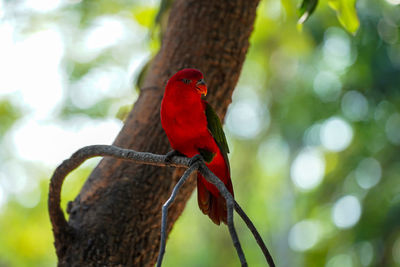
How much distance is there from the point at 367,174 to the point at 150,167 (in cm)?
1090

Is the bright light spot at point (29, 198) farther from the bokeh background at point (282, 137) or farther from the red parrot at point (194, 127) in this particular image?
the red parrot at point (194, 127)

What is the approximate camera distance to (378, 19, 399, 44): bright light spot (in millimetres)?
12766

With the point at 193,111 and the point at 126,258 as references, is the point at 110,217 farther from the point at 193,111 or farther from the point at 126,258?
the point at 193,111

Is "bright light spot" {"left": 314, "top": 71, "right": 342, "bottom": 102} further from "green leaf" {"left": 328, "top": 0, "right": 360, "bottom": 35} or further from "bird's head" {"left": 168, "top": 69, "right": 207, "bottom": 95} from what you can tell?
"bird's head" {"left": 168, "top": 69, "right": 207, "bottom": 95}

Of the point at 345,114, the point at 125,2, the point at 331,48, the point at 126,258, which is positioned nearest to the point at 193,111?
the point at 126,258

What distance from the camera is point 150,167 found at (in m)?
3.09

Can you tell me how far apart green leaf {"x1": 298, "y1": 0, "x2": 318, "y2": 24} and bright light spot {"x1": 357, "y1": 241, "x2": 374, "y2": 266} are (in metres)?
9.76

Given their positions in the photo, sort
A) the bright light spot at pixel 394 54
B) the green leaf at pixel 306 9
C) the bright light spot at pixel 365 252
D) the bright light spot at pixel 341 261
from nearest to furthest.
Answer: the green leaf at pixel 306 9 < the bright light spot at pixel 365 252 < the bright light spot at pixel 394 54 < the bright light spot at pixel 341 261

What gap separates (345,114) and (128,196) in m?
11.5

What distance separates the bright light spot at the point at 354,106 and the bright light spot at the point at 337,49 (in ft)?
2.93

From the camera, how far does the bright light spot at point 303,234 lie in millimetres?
13922

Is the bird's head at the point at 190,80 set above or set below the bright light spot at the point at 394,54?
below

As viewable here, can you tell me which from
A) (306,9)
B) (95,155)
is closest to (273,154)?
(306,9)

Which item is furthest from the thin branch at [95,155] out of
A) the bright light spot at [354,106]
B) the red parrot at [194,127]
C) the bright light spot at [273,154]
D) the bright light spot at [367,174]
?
the bright light spot at [273,154]
